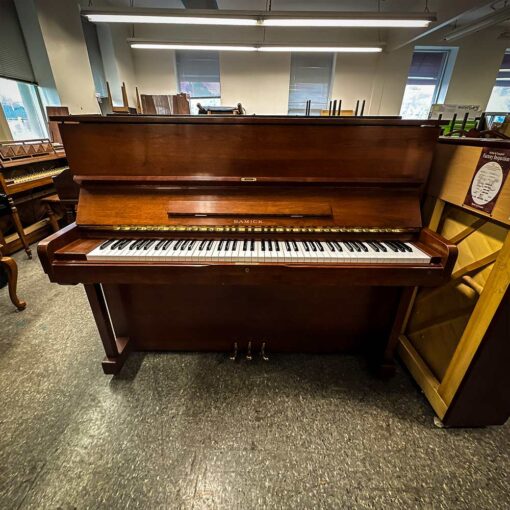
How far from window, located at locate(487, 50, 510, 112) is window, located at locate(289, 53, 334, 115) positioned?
176 inches

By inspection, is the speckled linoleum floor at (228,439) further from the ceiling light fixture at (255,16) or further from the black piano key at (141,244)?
the ceiling light fixture at (255,16)

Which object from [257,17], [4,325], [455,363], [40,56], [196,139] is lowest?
[4,325]

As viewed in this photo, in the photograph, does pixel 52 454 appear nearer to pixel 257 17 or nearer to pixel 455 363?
pixel 455 363

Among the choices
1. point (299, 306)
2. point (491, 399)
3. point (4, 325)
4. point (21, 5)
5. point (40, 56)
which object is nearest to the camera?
point (491, 399)

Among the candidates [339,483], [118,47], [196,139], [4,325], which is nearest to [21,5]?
[118,47]

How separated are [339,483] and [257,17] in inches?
193

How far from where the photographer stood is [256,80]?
265 inches

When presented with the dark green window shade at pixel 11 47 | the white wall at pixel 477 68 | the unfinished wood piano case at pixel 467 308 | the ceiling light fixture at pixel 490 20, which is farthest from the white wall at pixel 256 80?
the unfinished wood piano case at pixel 467 308

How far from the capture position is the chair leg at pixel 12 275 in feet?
6.45

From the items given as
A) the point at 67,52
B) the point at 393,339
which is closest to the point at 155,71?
the point at 67,52

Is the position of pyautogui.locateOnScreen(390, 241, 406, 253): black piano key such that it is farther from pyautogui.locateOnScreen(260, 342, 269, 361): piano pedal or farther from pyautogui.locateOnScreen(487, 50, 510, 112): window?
pyautogui.locateOnScreen(487, 50, 510, 112): window

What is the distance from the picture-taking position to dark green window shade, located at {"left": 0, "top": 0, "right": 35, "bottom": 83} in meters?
3.72

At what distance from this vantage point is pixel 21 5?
388cm

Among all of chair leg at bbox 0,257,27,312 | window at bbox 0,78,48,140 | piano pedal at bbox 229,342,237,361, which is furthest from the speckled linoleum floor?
window at bbox 0,78,48,140
